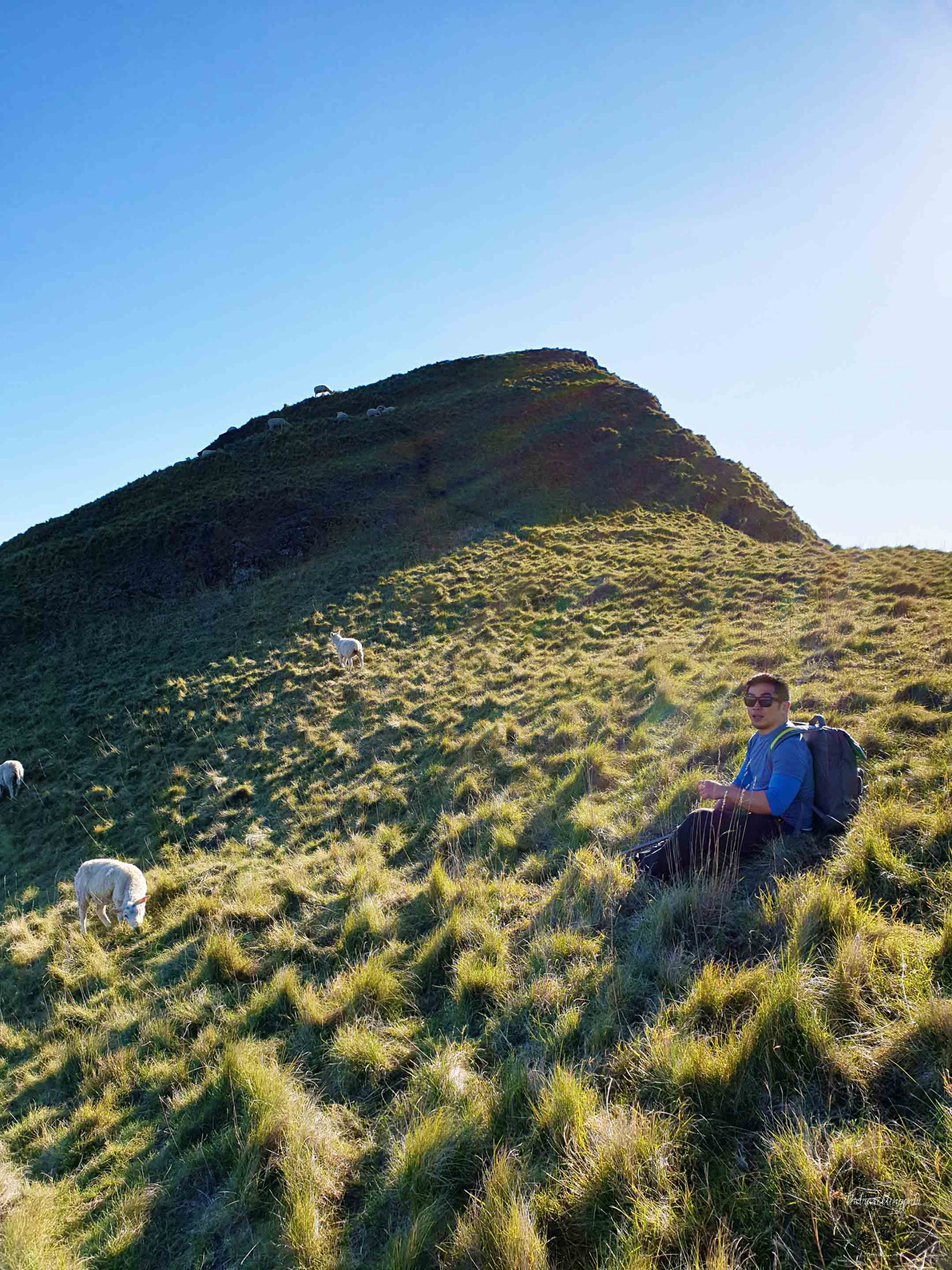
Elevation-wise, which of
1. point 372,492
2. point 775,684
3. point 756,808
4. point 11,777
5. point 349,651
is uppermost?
point 372,492

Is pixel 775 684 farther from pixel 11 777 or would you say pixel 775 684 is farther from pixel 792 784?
pixel 11 777

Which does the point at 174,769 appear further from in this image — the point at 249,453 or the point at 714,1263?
the point at 249,453

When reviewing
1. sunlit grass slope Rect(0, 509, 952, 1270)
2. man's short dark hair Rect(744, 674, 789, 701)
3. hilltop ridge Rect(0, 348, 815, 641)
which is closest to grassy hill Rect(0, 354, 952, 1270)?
sunlit grass slope Rect(0, 509, 952, 1270)

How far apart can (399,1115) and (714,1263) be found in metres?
1.72

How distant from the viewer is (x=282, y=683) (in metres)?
15.8

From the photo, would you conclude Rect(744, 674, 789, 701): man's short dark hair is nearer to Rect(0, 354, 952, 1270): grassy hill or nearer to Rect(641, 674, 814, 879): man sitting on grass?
Result: Rect(641, 674, 814, 879): man sitting on grass

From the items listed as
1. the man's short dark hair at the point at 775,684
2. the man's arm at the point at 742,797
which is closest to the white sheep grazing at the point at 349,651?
the man's arm at the point at 742,797

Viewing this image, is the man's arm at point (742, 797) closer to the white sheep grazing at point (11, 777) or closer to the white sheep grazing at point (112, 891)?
the white sheep grazing at point (112, 891)

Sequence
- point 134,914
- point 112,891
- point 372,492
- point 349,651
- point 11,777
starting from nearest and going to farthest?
1. point 134,914
2. point 112,891
3. point 11,777
4. point 349,651
5. point 372,492

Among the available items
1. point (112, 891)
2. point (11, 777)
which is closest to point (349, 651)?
point (11, 777)

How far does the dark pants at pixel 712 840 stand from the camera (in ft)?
13.2

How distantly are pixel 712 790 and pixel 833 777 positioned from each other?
866mm

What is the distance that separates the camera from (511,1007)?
3.46 meters

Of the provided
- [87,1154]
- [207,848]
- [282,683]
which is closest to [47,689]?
[282,683]
